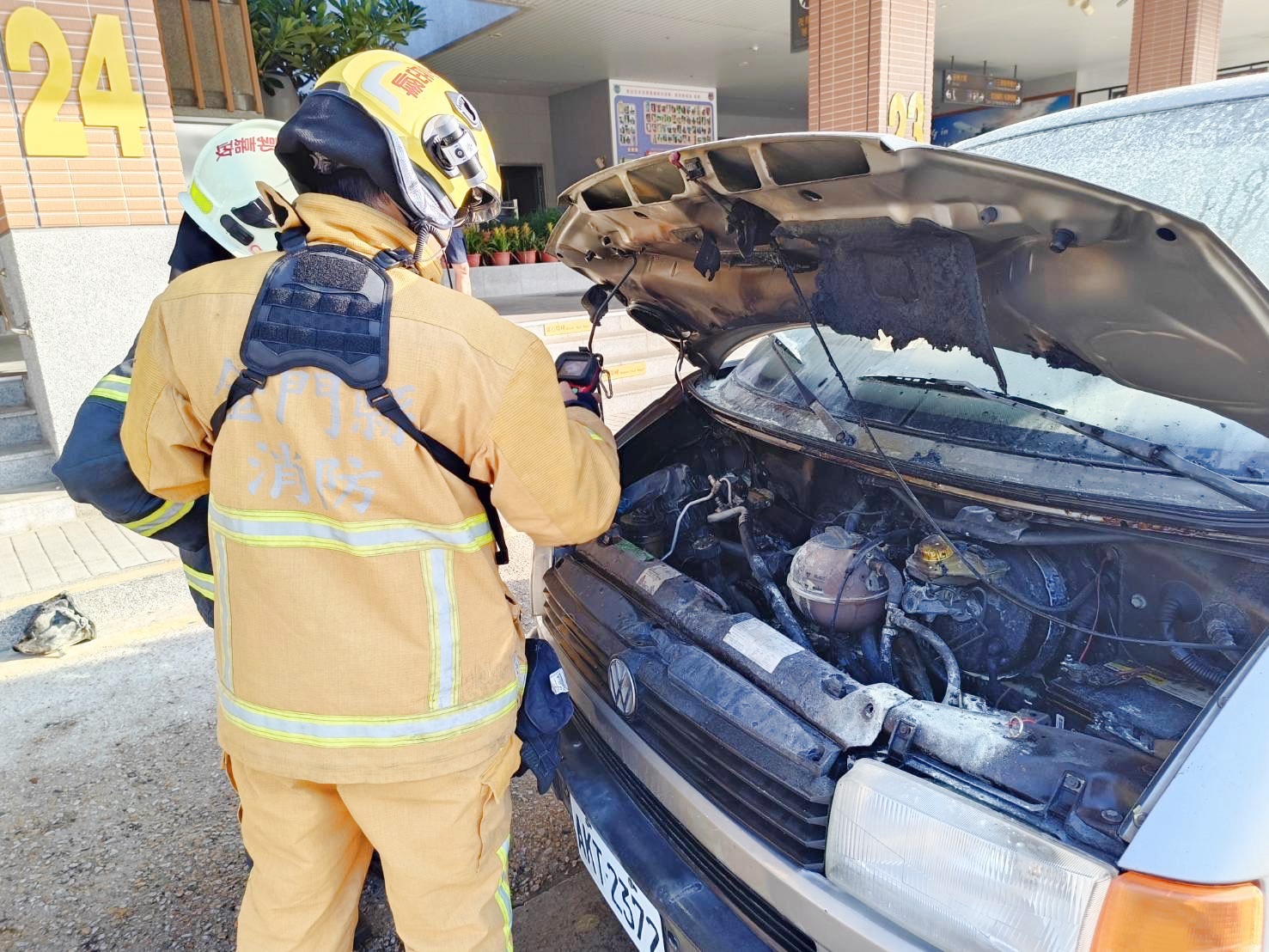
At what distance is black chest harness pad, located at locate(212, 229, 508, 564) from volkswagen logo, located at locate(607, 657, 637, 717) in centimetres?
63

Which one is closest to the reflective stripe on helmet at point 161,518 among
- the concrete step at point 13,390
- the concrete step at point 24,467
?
the concrete step at point 24,467

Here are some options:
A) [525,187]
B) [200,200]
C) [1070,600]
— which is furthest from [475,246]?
[1070,600]

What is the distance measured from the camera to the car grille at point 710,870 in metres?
1.36

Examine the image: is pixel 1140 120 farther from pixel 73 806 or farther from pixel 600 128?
pixel 600 128

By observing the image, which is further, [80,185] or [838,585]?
[80,185]

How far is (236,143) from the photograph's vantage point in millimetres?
2367

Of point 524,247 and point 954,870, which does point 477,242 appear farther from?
point 954,870

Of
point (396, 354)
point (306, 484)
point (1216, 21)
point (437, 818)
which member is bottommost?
point (437, 818)

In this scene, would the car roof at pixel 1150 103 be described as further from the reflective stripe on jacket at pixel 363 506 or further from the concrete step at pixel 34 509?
the concrete step at pixel 34 509

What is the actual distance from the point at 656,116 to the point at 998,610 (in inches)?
586

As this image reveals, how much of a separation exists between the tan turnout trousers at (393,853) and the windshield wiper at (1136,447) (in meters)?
1.32

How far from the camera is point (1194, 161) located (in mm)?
1957

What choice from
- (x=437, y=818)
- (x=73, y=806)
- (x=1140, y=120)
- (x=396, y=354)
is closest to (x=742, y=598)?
(x=437, y=818)

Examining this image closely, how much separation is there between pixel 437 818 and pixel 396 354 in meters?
0.78
